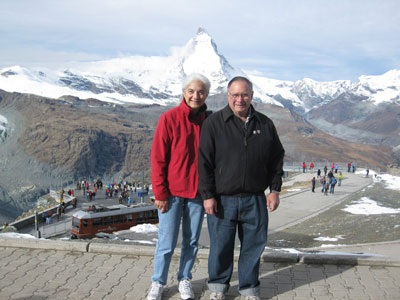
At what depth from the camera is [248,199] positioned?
3.82m

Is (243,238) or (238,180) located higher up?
(238,180)

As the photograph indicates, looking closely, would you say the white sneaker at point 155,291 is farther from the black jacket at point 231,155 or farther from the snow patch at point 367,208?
the snow patch at point 367,208

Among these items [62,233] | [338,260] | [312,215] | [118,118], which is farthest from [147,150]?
[338,260]

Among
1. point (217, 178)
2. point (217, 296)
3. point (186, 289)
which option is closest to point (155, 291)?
point (186, 289)

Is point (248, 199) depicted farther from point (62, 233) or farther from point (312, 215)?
point (62, 233)

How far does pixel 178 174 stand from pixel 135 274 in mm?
1450

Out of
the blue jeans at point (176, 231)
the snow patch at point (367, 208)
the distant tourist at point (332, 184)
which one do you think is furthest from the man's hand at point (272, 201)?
the distant tourist at point (332, 184)

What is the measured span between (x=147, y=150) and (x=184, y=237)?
105880 millimetres

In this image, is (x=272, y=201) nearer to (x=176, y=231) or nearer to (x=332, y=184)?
(x=176, y=231)

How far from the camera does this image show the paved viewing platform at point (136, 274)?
4.09m

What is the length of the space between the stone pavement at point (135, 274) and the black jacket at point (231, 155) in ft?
3.84

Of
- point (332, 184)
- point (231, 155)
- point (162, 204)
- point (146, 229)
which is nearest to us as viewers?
point (231, 155)

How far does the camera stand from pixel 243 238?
4000 millimetres

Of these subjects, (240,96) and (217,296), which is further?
(217,296)
